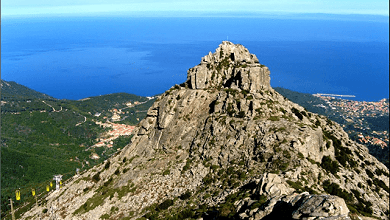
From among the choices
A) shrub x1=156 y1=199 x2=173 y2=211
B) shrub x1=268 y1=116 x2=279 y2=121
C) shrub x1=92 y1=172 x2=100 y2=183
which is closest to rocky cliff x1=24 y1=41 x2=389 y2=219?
shrub x1=156 y1=199 x2=173 y2=211

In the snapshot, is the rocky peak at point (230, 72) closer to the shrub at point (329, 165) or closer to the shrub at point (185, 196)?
the shrub at point (329, 165)

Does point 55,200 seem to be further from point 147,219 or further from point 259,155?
point 259,155

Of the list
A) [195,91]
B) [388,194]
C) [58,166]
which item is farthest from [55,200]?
[58,166]

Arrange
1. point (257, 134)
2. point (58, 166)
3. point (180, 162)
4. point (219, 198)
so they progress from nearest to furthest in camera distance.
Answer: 1. point (219, 198)
2. point (257, 134)
3. point (180, 162)
4. point (58, 166)

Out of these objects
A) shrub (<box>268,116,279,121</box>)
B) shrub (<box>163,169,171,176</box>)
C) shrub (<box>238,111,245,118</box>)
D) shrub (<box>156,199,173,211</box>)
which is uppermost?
shrub (<box>238,111,245,118</box>)

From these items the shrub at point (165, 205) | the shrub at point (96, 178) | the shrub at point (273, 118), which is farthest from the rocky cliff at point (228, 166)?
the shrub at point (96, 178)

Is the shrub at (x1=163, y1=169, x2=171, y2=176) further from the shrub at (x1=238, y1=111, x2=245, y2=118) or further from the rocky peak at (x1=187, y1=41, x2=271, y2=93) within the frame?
the rocky peak at (x1=187, y1=41, x2=271, y2=93)
